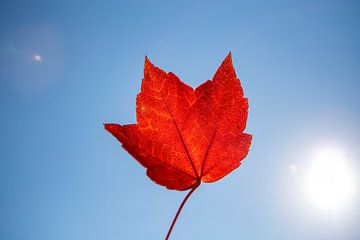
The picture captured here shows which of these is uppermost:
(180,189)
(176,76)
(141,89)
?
(176,76)

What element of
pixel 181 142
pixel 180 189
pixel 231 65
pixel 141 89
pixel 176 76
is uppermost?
pixel 231 65

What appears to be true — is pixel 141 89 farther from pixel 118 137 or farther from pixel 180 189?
pixel 180 189

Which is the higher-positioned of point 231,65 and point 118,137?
point 231,65

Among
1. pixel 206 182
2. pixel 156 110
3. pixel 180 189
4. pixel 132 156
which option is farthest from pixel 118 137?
pixel 206 182

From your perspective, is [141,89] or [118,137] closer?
[118,137]

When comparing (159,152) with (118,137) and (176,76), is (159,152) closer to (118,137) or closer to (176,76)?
(118,137)

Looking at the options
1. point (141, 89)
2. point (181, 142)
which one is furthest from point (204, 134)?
point (141, 89)
